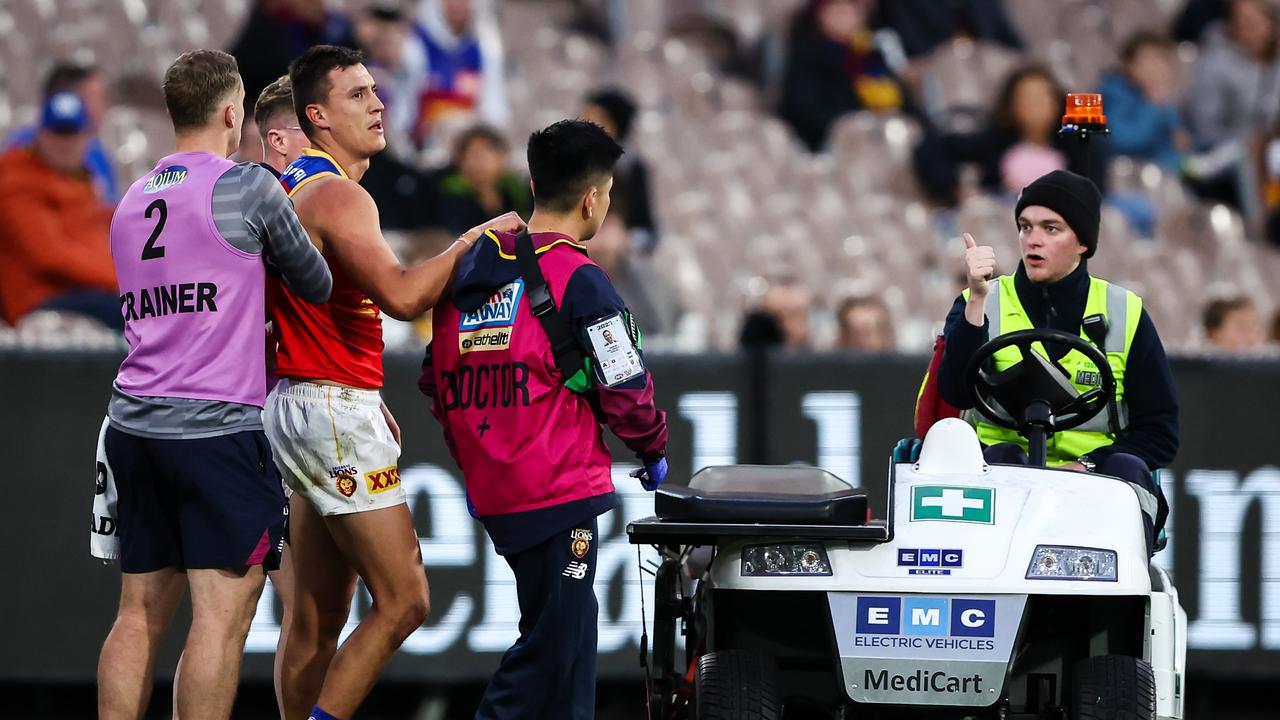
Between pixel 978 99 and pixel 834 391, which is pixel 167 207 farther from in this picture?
pixel 978 99

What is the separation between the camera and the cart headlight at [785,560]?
4.92 meters

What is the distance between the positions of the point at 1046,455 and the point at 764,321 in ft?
12.9

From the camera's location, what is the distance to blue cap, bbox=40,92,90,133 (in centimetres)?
1040

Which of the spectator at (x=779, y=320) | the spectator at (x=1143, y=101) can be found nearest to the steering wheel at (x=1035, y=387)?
the spectator at (x=779, y=320)

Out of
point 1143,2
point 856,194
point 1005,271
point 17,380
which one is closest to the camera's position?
point 17,380

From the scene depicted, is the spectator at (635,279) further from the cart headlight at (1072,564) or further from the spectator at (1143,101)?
the cart headlight at (1072,564)

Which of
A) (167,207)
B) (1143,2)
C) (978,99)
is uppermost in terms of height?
(1143,2)

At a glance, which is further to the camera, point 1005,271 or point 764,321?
point 1005,271

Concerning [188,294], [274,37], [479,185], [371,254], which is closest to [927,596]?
[371,254]

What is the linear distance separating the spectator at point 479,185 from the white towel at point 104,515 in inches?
230

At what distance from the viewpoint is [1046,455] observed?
5910mm

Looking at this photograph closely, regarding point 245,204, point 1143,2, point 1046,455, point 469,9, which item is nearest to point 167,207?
point 245,204

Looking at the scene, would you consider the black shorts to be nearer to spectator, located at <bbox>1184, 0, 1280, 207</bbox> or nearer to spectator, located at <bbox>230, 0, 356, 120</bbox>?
spectator, located at <bbox>230, 0, 356, 120</bbox>

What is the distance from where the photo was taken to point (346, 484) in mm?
5273
